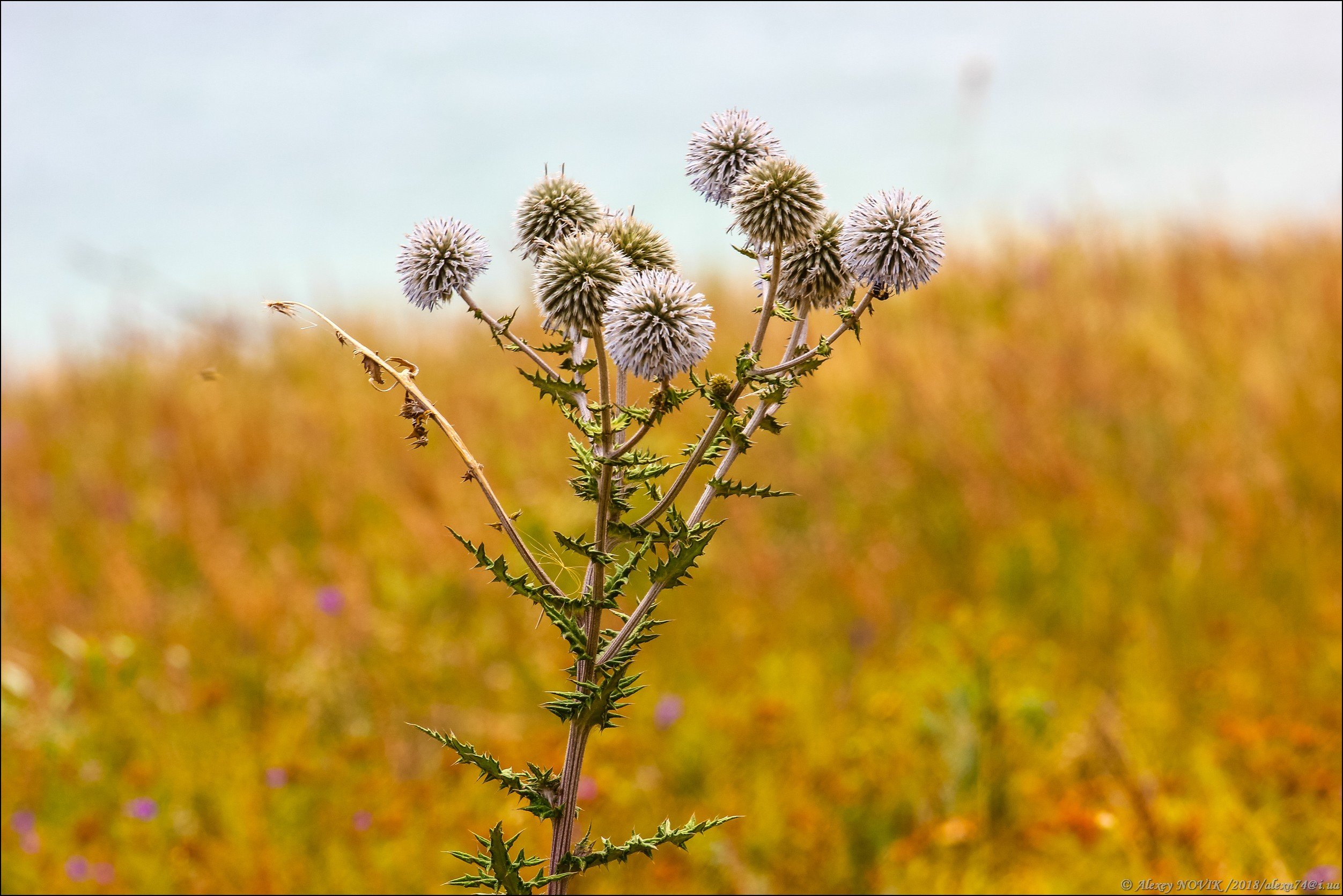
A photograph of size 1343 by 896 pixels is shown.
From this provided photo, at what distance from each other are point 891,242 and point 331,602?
4.04 meters

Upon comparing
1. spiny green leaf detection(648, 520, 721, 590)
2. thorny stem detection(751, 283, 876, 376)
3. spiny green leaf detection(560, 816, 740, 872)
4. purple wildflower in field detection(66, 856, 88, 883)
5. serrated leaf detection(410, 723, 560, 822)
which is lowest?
spiny green leaf detection(560, 816, 740, 872)

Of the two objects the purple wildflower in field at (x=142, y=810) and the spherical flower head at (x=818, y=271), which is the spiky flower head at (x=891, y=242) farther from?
the purple wildflower in field at (x=142, y=810)

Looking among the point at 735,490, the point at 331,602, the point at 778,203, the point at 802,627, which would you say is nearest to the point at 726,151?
the point at 778,203

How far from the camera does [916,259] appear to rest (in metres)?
1.54

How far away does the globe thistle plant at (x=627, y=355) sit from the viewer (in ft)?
4.85

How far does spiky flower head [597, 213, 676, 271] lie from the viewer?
66.8 inches

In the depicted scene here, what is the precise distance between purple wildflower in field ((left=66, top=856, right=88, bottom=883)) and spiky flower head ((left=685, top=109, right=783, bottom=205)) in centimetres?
299

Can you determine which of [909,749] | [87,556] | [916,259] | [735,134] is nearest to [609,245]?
[735,134]

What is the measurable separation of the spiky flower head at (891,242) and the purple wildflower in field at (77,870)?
3143mm

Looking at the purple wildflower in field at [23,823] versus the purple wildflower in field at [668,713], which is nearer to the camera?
the purple wildflower in field at [23,823]

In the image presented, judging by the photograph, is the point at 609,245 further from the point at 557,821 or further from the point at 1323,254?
the point at 1323,254

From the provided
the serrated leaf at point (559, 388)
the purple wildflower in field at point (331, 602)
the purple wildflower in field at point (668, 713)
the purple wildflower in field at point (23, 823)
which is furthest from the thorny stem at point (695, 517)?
the purple wildflower in field at point (331, 602)

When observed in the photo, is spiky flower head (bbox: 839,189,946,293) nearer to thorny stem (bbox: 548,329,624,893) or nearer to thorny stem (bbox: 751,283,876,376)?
thorny stem (bbox: 751,283,876,376)

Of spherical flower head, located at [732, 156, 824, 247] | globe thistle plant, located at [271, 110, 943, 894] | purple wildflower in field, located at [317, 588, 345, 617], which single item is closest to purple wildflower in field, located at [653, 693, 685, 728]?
purple wildflower in field, located at [317, 588, 345, 617]
